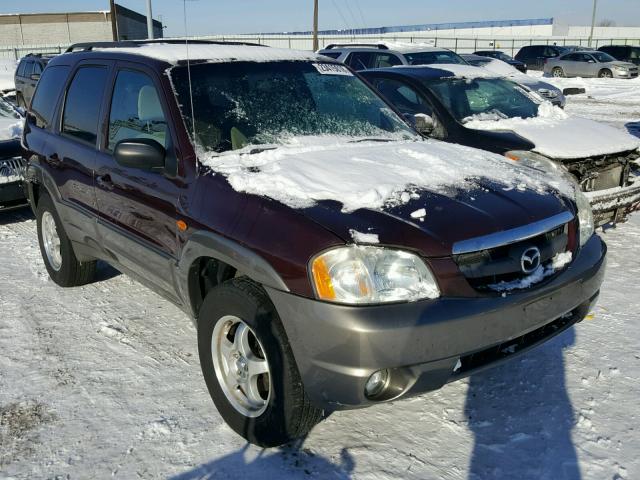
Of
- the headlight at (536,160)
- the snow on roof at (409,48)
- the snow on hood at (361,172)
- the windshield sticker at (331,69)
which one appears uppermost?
the windshield sticker at (331,69)

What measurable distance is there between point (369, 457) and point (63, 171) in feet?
9.83

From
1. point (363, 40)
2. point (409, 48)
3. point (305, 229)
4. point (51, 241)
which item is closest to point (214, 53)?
point (305, 229)

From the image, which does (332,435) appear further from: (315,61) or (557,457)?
(315,61)

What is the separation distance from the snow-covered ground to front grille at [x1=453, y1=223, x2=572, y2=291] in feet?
2.72

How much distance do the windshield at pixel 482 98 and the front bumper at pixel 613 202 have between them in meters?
1.46

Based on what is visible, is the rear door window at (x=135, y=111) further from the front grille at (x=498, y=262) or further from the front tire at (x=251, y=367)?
the front grille at (x=498, y=262)

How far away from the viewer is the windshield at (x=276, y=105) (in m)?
3.36

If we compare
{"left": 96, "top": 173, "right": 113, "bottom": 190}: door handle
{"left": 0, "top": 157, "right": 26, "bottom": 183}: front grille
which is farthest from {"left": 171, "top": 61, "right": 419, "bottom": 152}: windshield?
{"left": 0, "top": 157, "right": 26, "bottom": 183}: front grille

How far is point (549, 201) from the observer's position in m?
3.03

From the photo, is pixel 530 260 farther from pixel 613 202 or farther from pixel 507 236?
pixel 613 202

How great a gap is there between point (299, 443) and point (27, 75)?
658 inches

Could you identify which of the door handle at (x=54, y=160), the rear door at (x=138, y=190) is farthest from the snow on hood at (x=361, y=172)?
the door handle at (x=54, y=160)

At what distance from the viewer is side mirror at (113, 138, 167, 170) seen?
314 centimetres

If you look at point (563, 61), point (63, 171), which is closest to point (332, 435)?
point (63, 171)
